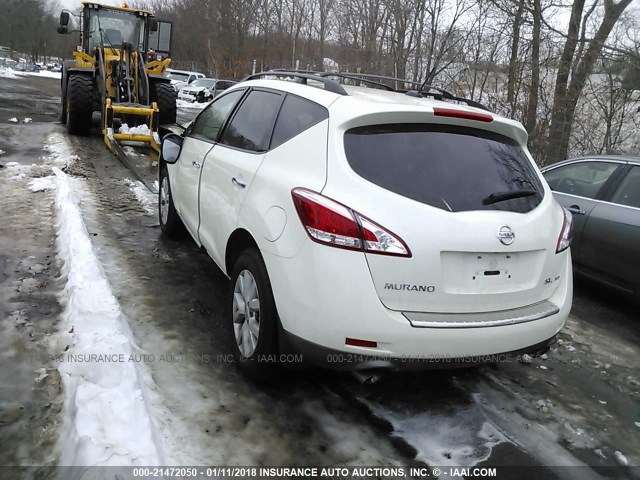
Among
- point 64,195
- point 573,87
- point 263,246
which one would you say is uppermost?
point 573,87

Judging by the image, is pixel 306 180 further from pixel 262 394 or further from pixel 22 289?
pixel 22 289

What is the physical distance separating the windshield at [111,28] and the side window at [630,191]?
38.8 ft

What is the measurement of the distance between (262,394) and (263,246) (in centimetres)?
90

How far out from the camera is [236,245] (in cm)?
358

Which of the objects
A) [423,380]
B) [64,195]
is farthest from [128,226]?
[423,380]

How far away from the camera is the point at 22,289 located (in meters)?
4.33

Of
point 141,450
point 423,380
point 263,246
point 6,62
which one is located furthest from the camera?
point 6,62

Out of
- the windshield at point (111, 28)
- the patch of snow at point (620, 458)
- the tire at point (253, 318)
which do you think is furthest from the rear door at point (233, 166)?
the windshield at point (111, 28)

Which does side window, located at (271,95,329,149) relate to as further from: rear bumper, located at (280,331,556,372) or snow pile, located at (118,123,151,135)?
snow pile, located at (118,123,151,135)

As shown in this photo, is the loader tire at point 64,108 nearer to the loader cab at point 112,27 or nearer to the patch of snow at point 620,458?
the loader cab at point 112,27

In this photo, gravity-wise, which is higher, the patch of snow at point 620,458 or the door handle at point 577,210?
the door handle at point 577,210

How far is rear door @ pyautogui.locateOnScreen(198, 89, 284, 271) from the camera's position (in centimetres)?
356

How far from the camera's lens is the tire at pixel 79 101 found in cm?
1197

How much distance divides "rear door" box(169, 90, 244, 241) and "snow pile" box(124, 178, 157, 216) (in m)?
1.93
